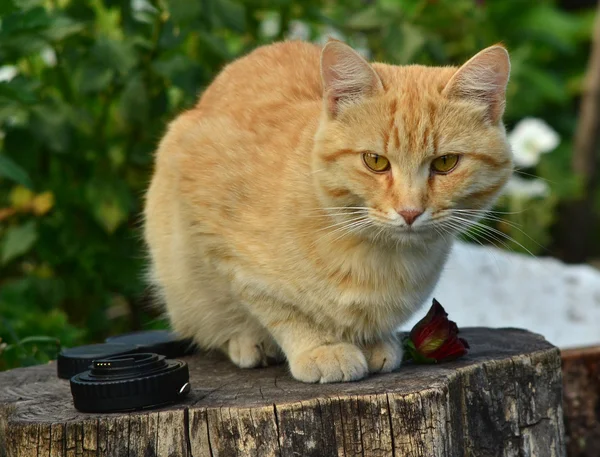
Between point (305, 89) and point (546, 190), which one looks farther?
point (546, 190)

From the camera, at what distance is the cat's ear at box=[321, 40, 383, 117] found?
267 centimetres

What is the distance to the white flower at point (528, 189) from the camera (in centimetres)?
659

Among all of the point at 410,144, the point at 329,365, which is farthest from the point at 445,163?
the point at 329,365

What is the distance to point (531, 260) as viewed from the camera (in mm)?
5828

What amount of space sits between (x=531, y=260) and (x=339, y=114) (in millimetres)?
3373

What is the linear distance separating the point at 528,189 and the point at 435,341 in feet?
13.3

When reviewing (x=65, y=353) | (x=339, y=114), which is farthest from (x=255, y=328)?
(x=339, y=114)

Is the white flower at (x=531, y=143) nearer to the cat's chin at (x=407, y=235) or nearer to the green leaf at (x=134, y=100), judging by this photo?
the green leaf at (x=134, y=100)

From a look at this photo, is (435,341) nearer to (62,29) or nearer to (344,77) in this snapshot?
(344,77)

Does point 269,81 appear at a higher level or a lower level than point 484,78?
higher

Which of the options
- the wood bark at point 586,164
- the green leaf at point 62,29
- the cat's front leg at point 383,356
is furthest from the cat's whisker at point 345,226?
the wood bark at point 586,164

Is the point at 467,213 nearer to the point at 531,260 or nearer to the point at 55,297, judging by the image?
the point at 55,297

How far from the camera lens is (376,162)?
268 cm

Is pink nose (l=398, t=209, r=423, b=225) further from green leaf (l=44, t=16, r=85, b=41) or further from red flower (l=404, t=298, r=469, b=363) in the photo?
green leaf (l=44, t=16, r=85, b=41)
